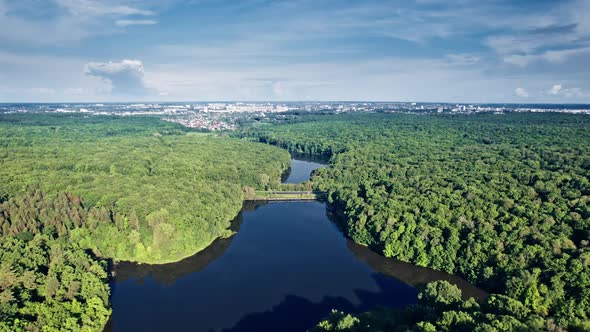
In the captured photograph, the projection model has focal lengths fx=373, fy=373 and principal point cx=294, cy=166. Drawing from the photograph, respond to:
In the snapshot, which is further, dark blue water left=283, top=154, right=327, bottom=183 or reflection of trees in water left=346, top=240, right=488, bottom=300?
dark blue water left=283, top=154, right=327, bottom=183

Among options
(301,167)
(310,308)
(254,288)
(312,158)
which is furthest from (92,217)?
(312,158)

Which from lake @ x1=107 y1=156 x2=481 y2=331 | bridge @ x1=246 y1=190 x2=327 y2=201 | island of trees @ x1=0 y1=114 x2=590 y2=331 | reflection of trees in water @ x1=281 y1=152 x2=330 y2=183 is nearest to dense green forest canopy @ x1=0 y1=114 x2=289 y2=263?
island of trees @ x1=0 y1=114 x2=590 y2=331

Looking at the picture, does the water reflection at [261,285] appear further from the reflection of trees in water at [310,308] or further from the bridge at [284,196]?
the bridge at [284,196]

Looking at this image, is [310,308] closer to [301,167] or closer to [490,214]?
[490,214]

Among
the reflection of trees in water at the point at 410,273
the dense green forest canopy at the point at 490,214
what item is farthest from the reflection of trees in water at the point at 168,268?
the dense green forest canopy at the point at 490,214

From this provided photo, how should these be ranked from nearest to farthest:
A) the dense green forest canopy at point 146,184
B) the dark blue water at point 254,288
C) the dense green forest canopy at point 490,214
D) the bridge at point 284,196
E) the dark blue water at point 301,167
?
the dense green forest canopy at point 490,214
the dark blue water at point 254,288
the dense green forest canopy at point 146,184
the bridge at point 284,196
the dark blue water at point 301,167

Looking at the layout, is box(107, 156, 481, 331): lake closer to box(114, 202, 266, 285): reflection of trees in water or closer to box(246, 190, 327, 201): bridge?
box(114, 202, 266, 285): reflection of trees in water
